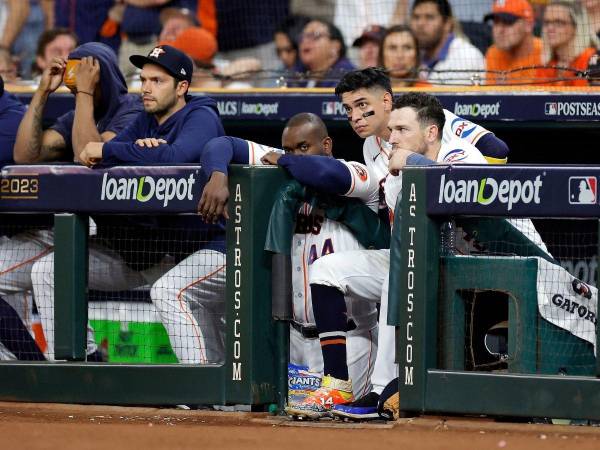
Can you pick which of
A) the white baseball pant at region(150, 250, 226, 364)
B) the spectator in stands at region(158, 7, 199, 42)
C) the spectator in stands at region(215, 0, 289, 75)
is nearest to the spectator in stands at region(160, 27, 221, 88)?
the spectator in stands at region(158, 7, 199, 42)

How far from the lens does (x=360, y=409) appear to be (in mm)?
5227

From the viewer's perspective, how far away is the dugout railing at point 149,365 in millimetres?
→ 5430

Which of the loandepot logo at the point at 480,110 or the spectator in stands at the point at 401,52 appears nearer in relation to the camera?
the loandepot logo at the point at 480,110

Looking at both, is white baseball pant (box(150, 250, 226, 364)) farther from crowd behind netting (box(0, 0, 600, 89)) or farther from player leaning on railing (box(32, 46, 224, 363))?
crowd behind netting (box(0, 0, 600, 89))

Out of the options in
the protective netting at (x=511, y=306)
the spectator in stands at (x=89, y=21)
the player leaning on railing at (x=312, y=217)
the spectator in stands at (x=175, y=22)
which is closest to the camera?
the protective netting at (x=511, y=306)

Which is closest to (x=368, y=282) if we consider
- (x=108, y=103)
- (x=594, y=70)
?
(x=108, y=103)

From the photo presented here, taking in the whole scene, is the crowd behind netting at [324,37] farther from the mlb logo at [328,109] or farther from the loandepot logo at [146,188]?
the loandepot logo at [146,188]

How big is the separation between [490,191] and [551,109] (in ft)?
7.74

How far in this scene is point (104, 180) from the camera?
5.64 m

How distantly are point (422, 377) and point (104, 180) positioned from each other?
1.74 m

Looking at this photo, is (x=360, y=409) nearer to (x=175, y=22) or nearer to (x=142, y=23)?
(x=175, y=22)

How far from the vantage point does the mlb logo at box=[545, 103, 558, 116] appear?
7219 millimetres

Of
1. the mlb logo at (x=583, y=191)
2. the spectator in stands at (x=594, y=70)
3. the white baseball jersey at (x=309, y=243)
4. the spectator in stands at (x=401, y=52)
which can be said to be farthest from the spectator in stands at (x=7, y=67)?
the mlb logo at (x=583, y=191)

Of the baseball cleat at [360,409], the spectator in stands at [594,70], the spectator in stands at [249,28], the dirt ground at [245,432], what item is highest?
the spectator in stands at [249,28]
